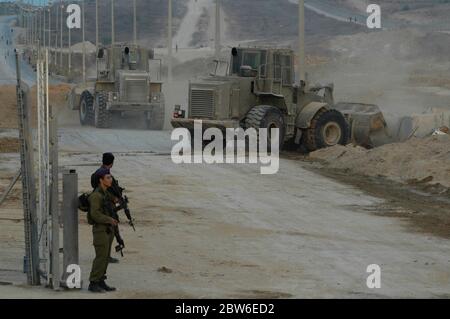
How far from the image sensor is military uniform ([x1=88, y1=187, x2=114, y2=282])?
12.9m

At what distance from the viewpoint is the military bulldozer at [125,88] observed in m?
42.0

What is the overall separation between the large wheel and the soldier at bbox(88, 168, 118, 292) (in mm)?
29275

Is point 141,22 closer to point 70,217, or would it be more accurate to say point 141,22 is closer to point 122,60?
point 122,60

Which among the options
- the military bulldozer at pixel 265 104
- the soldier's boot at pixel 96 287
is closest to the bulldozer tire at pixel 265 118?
the military bulldozer at pixel 265 104

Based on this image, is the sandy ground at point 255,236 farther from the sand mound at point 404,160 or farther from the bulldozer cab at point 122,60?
the bulldozer cab at point 122,60

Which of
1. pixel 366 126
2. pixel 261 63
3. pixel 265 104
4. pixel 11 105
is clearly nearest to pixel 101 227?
pixel 261 63

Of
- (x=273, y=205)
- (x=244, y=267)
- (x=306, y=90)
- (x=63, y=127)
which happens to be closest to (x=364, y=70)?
(x=63, y=127)

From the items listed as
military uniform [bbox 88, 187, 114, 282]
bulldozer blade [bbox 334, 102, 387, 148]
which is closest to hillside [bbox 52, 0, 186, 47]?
bulldozer blade [bbox 334, 102, 387, 148]

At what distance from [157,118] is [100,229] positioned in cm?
2974

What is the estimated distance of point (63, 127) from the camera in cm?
4447

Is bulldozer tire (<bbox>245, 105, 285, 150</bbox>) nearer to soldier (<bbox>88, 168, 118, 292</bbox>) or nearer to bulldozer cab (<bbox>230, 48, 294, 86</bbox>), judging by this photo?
bulldozer cab (<bbox>230, 48, 294, 86</bbox>)
